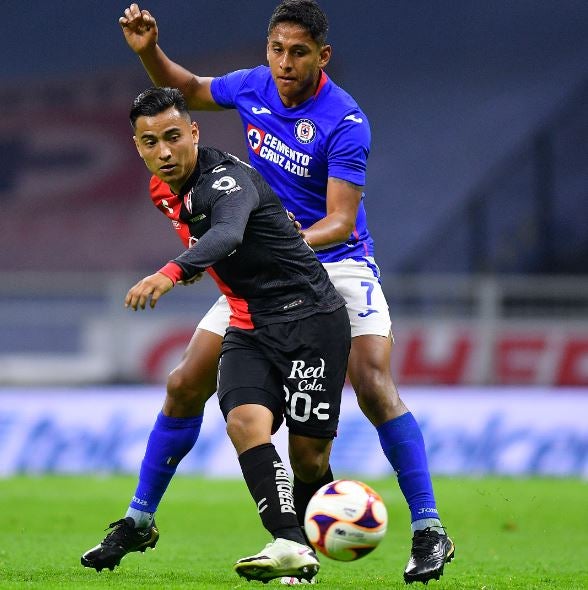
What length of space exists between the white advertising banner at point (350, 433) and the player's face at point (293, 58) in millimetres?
6760

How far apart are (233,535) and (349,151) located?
3.38 meters

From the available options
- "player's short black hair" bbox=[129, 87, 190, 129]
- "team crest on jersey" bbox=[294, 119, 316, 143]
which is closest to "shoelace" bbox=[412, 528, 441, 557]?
"team crest on jersey" bbox=[294, 119, 316, 143]

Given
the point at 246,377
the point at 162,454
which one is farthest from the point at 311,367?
the point at 162,454

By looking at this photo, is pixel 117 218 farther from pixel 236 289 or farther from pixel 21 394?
pixel 236 289

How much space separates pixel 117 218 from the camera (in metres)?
19.9

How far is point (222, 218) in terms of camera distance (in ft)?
17.0

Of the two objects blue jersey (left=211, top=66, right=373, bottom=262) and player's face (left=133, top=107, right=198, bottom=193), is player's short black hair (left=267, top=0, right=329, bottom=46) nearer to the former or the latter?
blue jersey (left=211, top=66, right=373, bottom=262)

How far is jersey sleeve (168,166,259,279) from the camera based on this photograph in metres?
4.95

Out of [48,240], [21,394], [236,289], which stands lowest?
[236,289]

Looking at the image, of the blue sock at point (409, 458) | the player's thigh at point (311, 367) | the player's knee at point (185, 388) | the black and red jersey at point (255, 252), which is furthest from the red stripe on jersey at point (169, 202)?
the blue sock at point (409, 458)

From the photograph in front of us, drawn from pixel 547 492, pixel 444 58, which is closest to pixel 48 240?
pixel 444 58

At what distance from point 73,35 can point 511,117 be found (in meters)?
6.52

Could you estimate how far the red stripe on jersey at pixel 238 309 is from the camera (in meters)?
5.53

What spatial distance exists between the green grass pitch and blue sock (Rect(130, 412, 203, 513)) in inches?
13.1
